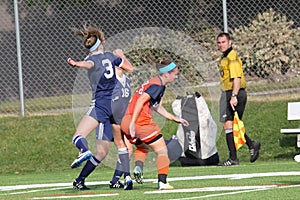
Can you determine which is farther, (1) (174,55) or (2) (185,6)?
(2) (185,6)

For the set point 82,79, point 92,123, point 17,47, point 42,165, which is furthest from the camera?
point 17,47

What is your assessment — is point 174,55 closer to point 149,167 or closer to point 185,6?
point 185,6

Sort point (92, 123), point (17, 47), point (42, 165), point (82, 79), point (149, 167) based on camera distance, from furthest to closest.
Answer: point (17, 47)
point (42, 165)
point (82, 79)
point (149, 167)
point (92, 123)

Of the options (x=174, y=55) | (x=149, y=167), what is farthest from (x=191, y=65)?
(x=149, y=167)

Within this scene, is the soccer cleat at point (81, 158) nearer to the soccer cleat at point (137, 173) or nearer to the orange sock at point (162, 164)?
the orange sock at point (162, 164)

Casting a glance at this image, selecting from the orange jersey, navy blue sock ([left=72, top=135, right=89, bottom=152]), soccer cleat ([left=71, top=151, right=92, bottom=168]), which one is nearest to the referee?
the orange jersey

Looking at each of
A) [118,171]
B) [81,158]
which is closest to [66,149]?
[118,171]

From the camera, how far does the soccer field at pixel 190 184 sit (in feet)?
34.8

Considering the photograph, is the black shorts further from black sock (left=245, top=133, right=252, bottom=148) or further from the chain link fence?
the chain link fence

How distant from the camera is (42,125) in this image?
1845 cm

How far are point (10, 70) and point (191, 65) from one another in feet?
15.6

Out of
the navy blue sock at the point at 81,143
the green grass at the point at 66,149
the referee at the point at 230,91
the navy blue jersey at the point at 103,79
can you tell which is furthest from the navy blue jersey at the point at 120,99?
the referee at the point at 230,91

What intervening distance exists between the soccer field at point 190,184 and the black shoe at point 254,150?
170 millimetres

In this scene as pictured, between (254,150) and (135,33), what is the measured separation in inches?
133
